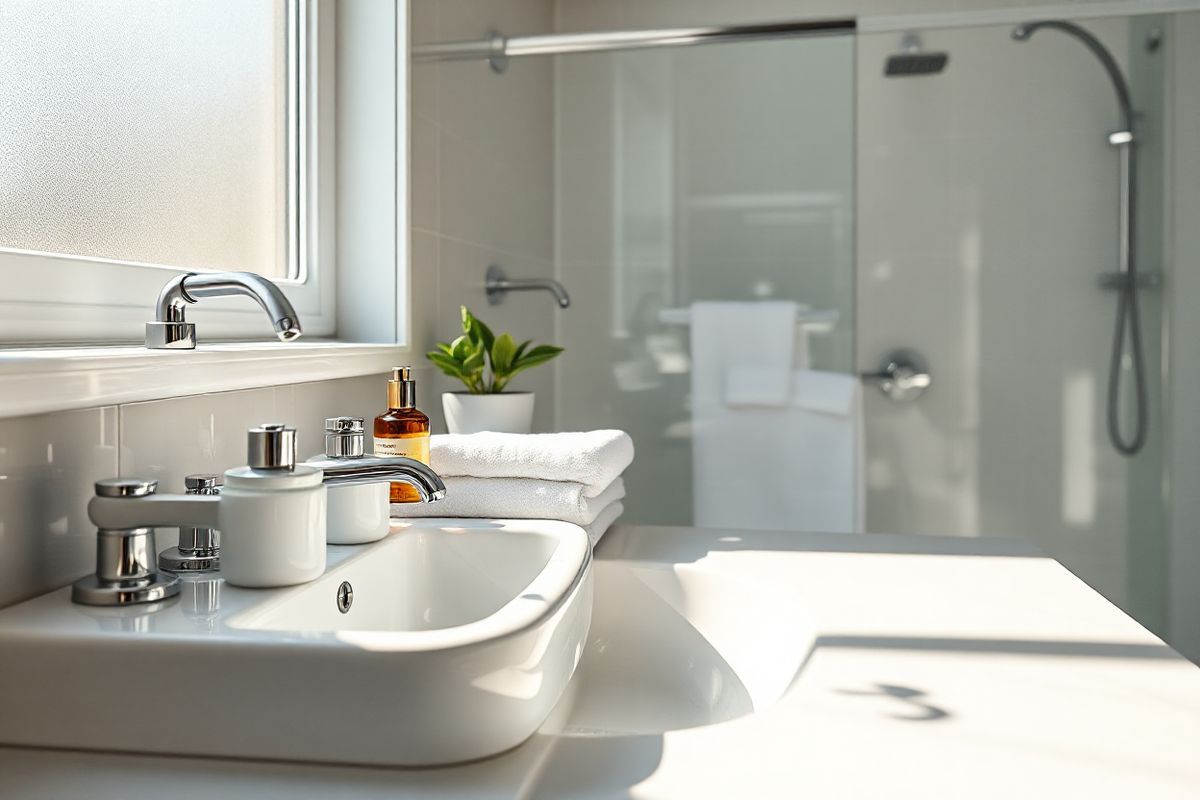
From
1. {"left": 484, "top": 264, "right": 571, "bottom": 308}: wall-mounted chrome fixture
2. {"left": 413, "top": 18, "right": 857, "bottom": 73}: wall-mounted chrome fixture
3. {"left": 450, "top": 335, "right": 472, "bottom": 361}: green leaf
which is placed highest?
{"left": 413, "top": 18, "right": 857, "bottom": 73}: wall-mounted chrome fixture

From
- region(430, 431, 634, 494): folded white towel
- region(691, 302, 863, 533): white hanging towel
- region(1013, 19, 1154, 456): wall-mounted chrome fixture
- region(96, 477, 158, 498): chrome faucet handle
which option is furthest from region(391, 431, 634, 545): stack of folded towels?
region(1013, 19, 1154, 456): wall-mounted chrome fixture

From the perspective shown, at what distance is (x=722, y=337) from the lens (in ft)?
6.47

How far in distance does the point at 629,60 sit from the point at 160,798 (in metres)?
1.78

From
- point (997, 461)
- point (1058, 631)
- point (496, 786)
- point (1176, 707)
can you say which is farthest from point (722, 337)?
point (496, 786)

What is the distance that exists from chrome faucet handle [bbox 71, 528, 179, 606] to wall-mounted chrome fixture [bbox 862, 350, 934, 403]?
6.38ft

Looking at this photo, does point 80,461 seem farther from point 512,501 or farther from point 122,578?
point 512,501

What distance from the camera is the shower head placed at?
7.73ft

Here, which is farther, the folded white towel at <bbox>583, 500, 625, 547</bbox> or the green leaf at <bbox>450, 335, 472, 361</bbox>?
the green leaf at <bbox>450, 335, 472, 361</bbox>

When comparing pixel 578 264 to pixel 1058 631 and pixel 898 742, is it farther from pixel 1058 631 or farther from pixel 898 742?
pixel 898 742

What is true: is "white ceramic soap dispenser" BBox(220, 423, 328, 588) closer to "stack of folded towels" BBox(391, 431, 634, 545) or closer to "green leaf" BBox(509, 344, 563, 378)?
"stack of folded towels" BBox(391, 431, 634, 545)

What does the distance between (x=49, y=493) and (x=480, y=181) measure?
3.79 feet

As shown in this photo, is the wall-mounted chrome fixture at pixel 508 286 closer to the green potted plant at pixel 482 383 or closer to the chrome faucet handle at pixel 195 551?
the green potted plant at pixel 482 383

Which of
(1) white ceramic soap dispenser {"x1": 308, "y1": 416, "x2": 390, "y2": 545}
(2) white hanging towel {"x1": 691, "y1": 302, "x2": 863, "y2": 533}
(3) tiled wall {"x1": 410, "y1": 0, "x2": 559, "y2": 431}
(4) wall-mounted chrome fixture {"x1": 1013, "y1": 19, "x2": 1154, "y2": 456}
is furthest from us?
(4) wall-mounted chrome fixture {"x1": 1013, "y1": 19, "x2": 1154, "y2": 456}

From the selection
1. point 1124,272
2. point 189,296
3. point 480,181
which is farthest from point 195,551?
point 1124,272
